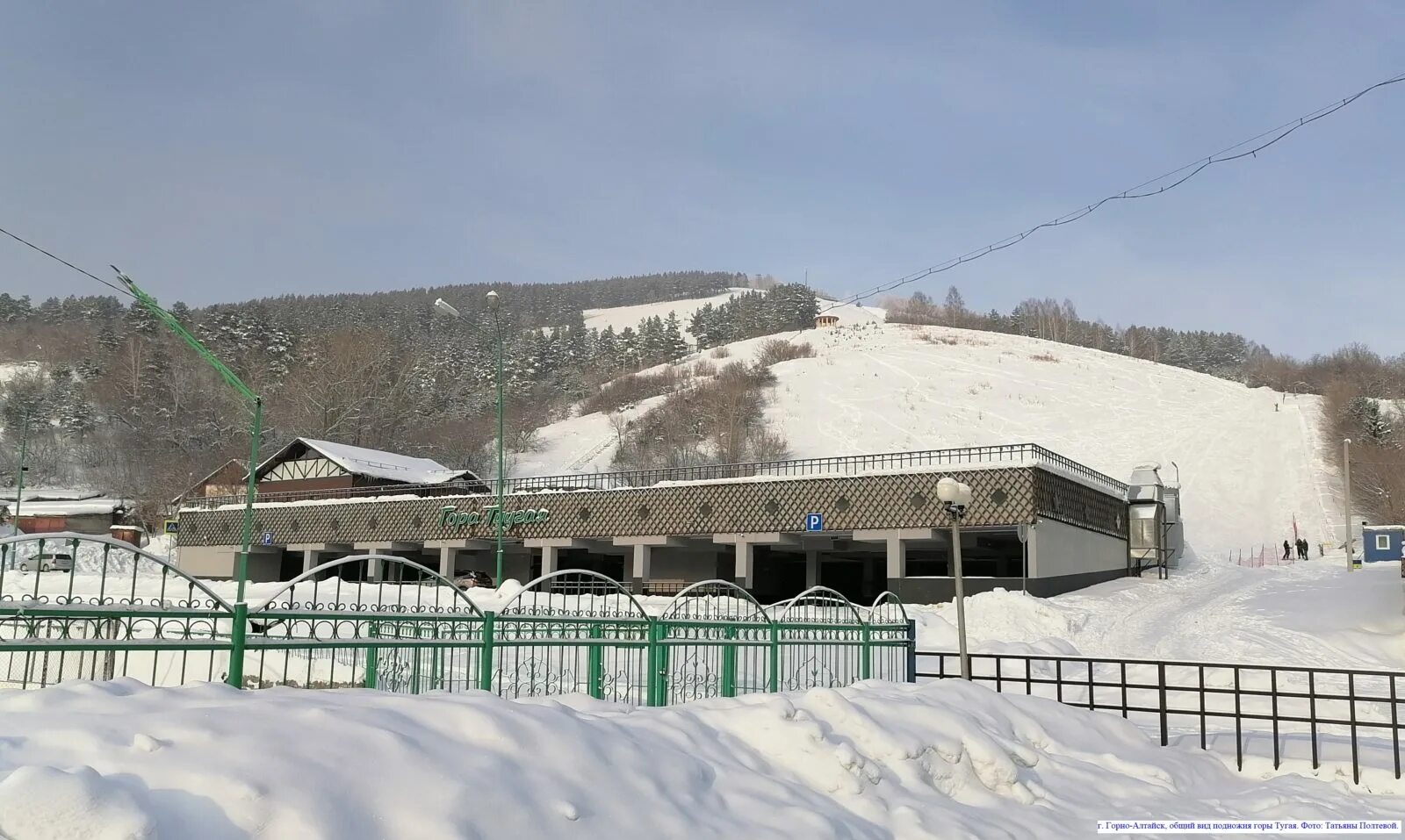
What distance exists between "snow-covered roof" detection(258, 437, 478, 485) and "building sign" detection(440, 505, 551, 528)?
36.4ft

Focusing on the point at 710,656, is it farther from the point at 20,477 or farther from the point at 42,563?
the point at 20,477

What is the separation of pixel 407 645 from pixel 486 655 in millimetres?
994

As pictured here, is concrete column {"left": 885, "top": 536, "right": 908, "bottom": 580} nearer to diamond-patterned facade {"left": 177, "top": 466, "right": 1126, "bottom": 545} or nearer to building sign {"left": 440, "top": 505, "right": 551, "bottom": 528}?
diamond-patterned facade {"left": 177, "top": 466, "right": 1126, "bottom": 545}

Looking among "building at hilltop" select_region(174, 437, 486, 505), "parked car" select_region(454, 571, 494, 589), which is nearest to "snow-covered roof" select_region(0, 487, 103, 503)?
"building at hilltop" select_region(174, 437, 486, 505)

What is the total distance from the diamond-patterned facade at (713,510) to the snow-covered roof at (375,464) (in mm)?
5085

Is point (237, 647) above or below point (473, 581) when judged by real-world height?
above

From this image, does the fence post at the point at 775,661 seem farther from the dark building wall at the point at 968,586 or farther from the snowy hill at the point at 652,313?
the snowy hill at the point at 652,313

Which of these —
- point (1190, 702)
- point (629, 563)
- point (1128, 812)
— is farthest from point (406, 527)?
point (1128, 812)

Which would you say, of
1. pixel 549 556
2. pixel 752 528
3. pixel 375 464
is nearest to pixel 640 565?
pixel 549 556

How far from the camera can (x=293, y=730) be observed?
4.79 metres

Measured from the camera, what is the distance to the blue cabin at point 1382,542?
4288 cm

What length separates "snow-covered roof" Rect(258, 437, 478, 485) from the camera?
5809 cm

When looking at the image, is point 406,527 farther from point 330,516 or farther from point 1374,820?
point 1374,820

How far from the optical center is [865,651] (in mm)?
13641
